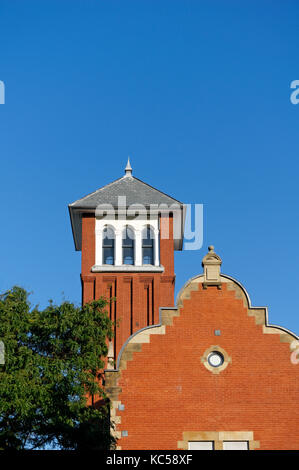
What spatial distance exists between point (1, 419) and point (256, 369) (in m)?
10.8

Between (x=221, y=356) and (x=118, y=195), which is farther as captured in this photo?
(x=118, y=195)

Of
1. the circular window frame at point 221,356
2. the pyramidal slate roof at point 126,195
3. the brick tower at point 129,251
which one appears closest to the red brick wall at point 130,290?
the brick tower at point 129,251

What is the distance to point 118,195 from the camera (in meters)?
42.1

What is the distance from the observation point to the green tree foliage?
2984 cm

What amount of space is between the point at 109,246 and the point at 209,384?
16556 mm

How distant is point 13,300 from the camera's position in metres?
33.4

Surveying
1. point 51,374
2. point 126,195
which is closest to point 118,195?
point 126,195

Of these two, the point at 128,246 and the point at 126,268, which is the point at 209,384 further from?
the point at 128,246

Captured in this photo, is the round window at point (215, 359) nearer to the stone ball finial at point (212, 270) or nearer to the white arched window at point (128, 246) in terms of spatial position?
the stone ball finial at point (212, 270)

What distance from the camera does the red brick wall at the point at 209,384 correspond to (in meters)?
25.1

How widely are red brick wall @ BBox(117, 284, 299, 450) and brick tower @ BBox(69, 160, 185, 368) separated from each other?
43.4ft

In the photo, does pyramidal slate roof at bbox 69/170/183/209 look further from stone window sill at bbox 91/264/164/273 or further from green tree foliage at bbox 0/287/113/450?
green tree foliage at bbox 0/287/113/450

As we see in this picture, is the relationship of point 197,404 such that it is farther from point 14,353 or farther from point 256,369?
point 14,353
